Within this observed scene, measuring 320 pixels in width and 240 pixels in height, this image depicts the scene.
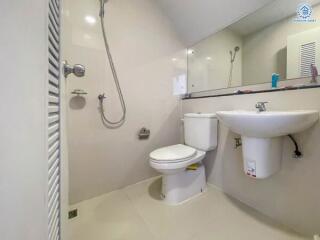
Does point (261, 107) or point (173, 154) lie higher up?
point (261, 107)

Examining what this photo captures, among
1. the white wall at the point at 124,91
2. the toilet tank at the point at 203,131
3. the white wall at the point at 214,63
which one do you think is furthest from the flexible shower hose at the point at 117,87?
the white wall at the point at 214,63

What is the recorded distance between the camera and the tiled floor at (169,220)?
1.07 m

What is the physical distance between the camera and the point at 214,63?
1.89 metres

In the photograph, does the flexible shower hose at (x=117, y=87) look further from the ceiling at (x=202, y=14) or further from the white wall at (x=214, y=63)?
the white wall at (x=214, y=63)

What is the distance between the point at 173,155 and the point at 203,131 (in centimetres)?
39

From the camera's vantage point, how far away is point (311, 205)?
3.34 ft

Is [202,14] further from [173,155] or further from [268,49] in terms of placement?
[173,155]

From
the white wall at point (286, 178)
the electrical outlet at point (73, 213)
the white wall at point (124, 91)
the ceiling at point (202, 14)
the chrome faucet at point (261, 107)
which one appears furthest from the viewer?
the ceiling at point (202, 14)

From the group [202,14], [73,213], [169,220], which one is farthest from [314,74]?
[73,213]

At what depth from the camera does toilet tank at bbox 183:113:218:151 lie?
150cm

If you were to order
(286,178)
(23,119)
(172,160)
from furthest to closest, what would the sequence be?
(172,160)
(286,178)
(23,119)

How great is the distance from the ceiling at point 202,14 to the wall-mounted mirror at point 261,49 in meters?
0.06

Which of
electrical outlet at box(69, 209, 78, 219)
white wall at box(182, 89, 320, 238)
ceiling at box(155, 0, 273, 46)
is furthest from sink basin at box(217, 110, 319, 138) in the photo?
electrical outlet at box(69, 209, 78, 219)

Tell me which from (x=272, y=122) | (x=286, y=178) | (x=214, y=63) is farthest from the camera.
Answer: (x=214, y=63)
